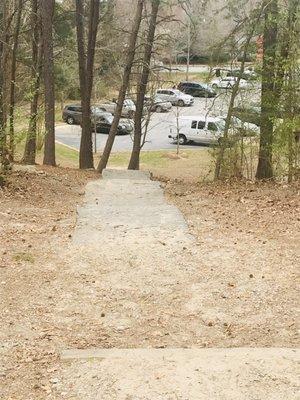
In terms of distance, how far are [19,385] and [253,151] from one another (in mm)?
10370

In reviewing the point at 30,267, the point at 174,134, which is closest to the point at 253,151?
the point at 30,267

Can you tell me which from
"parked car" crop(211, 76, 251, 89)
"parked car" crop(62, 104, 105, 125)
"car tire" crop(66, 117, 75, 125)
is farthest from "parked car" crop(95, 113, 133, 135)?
"parked car" crop(211, 76, 251, 89)

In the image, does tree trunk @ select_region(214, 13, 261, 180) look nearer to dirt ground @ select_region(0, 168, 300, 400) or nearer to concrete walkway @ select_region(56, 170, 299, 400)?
dirt ground @ select_region(0, 168, 300, 400)

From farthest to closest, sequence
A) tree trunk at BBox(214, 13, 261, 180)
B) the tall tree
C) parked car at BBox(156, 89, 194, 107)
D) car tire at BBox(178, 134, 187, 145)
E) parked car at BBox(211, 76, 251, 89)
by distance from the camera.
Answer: parked car at BBox(156, 89, 194, 107) → car tire at BBox(178, 134, 187, 145) → the tall tree → parked car at BBox(211, 76, 251, 89) → tree trunk at BBox(214, 13, 261, 180)

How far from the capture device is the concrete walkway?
3279mm

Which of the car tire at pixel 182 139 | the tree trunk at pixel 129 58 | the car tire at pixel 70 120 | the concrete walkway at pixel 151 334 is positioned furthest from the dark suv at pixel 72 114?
the concrete walkway at pixel 151 334

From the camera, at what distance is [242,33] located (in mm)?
12469

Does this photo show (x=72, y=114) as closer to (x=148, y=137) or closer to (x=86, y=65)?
(x=148, y=137)

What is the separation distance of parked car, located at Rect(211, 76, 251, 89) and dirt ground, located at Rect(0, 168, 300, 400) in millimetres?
4189

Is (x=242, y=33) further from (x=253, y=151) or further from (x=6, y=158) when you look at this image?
(x=6, y=158)

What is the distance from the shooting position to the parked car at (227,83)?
12.4 meters

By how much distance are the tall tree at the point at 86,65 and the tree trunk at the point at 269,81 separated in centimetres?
662

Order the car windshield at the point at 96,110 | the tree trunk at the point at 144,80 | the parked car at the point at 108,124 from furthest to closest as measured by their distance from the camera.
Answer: the parked car at the point at 108,124 → the car windshield at the point at 96,110 → the tree trunk at the point at 144,80

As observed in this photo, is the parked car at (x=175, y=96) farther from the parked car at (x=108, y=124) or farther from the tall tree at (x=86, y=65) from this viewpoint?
the tall tree at (x=86, y=65)
